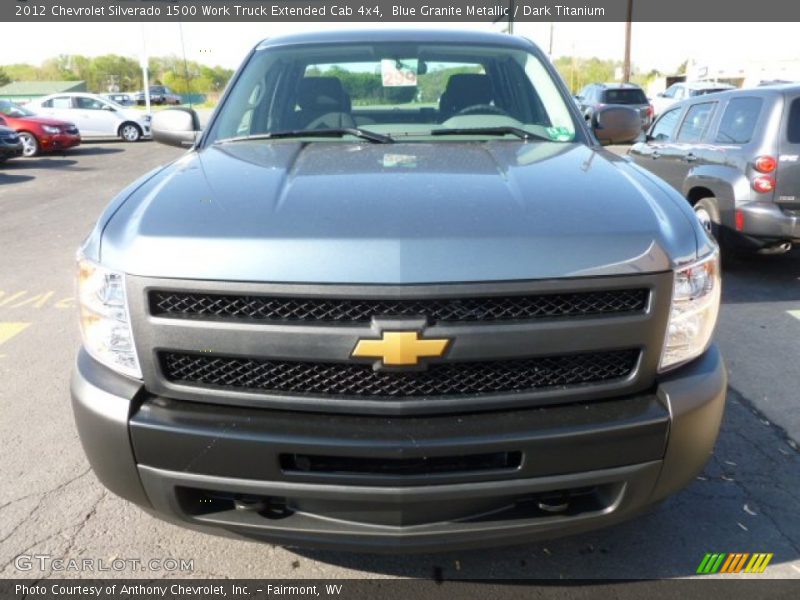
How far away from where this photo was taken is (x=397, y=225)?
1.93 meters

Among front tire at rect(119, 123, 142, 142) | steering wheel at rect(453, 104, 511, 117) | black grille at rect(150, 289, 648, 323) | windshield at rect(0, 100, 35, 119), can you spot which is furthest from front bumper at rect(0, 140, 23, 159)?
black grille at rect(150, 289, 648, 323)

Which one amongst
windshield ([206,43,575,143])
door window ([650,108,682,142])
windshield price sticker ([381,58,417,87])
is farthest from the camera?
door window ([650,108,682,142])

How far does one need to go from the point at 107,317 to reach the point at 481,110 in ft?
7.04

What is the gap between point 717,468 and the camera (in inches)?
124

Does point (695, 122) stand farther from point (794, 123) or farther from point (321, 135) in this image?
point (321, 135)

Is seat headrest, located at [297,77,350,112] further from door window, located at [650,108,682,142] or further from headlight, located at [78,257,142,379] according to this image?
door window, located at [650,108,682,142]

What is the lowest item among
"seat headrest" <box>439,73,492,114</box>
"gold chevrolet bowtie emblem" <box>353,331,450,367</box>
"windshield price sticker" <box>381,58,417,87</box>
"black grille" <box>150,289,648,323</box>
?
"gold chevrolet bowtie emblem" <box>353,331,450,367</box>

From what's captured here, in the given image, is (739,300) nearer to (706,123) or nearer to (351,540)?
(706,123)

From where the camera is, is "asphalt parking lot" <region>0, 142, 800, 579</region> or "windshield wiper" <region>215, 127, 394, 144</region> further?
"windshield wiper" <region>215, 127, 394, 144</region>

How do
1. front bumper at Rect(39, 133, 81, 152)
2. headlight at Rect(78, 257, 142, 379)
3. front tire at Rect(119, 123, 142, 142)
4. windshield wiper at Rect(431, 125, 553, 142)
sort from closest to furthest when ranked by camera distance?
headlight at Rect(78, 257, 142, 379)
windshield wiper at Rect(431, 125, 553, 142)
front bumper at Rect(39, 133, 81, 152)
front tire at Rect(119, 123, 142, 142)

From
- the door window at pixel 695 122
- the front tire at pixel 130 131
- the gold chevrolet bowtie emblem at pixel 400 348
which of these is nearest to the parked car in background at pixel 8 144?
the front tire at pixel 130 131

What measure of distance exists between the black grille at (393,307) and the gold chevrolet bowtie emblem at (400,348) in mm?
58

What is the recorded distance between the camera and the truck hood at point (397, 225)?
1.87m

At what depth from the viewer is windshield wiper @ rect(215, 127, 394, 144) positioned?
3.03 meters
